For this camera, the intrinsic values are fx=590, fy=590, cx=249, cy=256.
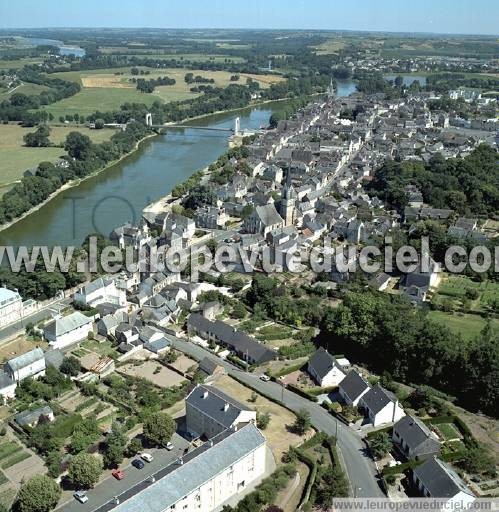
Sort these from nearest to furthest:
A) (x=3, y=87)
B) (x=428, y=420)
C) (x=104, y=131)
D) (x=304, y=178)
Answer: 1. (x=428, y=420)
2. (x=304, y=178)
3. (x=104, y=131)
4. (x=3, y=87)

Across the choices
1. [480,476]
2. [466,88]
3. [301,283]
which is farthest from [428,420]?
[466,88]

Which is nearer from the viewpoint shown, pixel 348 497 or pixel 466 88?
pixel 348 497

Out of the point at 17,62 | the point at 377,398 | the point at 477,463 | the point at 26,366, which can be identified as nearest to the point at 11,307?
the point at 26,366

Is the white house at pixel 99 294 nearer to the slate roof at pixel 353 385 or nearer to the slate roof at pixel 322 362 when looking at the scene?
the slate roof at pixel 322 362

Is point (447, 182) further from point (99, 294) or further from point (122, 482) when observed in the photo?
point (122, 482)

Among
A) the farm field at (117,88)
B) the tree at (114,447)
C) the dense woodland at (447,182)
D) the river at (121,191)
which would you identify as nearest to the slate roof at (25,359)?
the tree at (114,447)

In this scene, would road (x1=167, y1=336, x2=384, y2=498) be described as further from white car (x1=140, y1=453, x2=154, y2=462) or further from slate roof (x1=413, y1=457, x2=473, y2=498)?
white car (x1=140, y1=453, x2=154, y2=462)

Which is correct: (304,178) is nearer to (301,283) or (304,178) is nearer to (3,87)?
(301,283)

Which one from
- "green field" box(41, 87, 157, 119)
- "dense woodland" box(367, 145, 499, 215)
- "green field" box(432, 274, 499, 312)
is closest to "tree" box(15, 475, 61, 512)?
"green field" box(432, 274, 499, 312)
